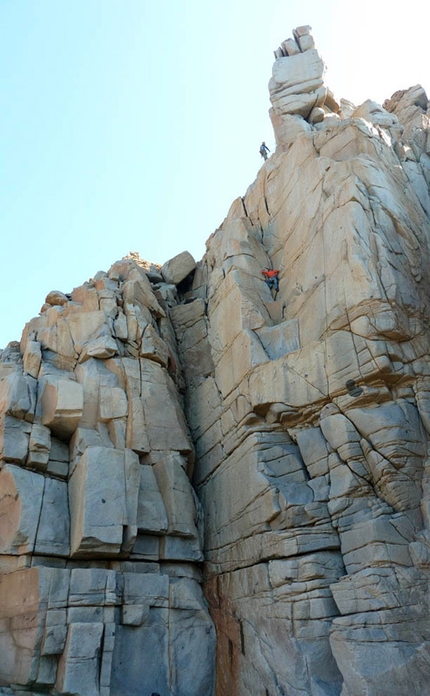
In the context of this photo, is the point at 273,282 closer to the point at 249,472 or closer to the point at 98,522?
the point at 249,472

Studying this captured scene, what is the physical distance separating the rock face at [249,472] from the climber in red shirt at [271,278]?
15.1 inches

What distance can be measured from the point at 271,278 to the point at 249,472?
894 cm

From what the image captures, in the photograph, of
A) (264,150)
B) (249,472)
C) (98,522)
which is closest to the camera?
(98,522)

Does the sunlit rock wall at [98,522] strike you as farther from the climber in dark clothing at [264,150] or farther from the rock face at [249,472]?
the climber in dark clothing at [264,150]

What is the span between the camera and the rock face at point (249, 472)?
15.1 metres

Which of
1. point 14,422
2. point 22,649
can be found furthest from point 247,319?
point 22,649

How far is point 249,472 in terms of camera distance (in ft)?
60.6

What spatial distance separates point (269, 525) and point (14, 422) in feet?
31.9

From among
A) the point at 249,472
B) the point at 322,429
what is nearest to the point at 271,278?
the point at 322,429

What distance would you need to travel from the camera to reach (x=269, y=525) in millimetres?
17219

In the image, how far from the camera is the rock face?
15062 mm

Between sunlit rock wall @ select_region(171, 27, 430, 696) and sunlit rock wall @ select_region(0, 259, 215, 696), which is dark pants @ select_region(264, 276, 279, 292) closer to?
sunlit rock wall @ select_region(171, 27, 430, 696)

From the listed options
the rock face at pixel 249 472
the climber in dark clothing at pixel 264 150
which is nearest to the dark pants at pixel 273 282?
the rock face at pixel 249 472

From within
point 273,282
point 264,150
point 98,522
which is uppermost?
point 264,150
